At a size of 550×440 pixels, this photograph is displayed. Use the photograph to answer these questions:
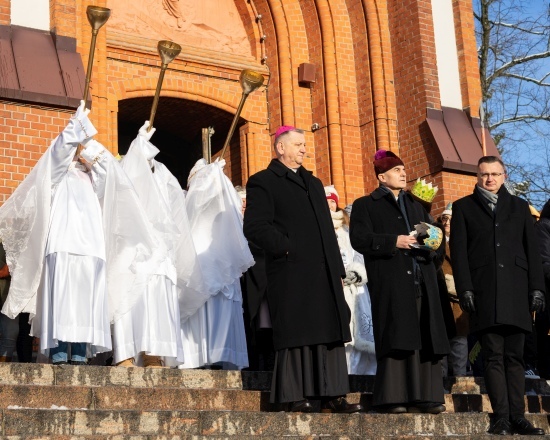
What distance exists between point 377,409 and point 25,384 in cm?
219

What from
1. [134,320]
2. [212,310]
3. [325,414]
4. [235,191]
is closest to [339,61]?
[235,191]

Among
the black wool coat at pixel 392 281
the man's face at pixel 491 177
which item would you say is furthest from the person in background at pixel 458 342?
the black wool coat at pixel 392 281

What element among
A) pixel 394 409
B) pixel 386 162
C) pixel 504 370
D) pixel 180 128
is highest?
pixel 180 128

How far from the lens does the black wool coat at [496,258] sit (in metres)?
7.25

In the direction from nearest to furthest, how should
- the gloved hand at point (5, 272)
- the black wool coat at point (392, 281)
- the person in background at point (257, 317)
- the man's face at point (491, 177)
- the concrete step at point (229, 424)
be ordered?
the concrete step at point (229, 424) → the black wool coat at point (392, 281) → the man's face at point (491, 177) → the person in background at point (257, 317) → the gloved hand at point (5, 272)

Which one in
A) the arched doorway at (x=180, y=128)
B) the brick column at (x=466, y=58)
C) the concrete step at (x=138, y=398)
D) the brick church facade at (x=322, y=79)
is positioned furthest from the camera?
the brick column at (x=466, y=58)

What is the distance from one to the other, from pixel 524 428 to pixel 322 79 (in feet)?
24.5

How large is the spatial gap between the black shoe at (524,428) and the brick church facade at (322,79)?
6008 mm

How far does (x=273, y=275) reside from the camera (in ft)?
23.0

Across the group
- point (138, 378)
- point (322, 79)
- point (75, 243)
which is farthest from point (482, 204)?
point (322, 79)

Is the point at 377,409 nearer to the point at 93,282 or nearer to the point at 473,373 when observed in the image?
the point at 93,282

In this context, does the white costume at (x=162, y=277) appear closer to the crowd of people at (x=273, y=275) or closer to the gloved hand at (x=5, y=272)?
the crowd of people at (x=273, y=275)

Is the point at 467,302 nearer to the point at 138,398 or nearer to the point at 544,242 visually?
the point at 544,242

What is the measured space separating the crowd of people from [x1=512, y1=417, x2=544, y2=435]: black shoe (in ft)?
0.04
